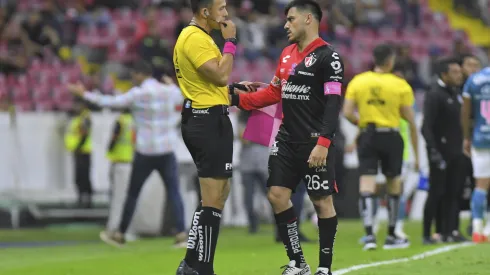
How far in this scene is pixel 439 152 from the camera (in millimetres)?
13656

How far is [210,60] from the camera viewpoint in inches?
321

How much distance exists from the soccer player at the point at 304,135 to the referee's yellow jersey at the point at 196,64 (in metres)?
0.68

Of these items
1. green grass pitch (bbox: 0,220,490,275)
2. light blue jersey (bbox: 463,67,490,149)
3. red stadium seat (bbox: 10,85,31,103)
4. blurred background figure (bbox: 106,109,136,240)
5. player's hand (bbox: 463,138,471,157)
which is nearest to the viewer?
green grass pitch (bbox: 0,220,490,275)

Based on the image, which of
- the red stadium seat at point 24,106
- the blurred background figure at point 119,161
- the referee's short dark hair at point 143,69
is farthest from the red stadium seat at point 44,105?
the referee's short dark hair at point 143,69

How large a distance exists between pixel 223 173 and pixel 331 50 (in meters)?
1.36

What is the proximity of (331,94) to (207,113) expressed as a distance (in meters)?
1.00

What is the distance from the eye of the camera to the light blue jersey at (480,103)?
13.0 metres

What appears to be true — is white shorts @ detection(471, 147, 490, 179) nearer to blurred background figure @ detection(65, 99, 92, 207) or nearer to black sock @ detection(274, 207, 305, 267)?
black sock @ detection(274, 207, 305, 267)

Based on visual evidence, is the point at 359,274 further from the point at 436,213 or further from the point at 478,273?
the point at 436,213

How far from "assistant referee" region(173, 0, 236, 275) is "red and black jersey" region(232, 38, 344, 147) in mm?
626

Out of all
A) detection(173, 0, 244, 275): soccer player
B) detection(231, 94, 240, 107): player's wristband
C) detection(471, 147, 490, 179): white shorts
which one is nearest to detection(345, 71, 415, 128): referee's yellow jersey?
detection(471, 147, 490, 179): white shorts

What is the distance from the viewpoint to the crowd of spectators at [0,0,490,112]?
2173 centimetres

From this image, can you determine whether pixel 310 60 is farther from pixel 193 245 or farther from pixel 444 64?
pixel 444 64

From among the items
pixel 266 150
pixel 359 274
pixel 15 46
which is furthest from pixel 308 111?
pixel 15 46
